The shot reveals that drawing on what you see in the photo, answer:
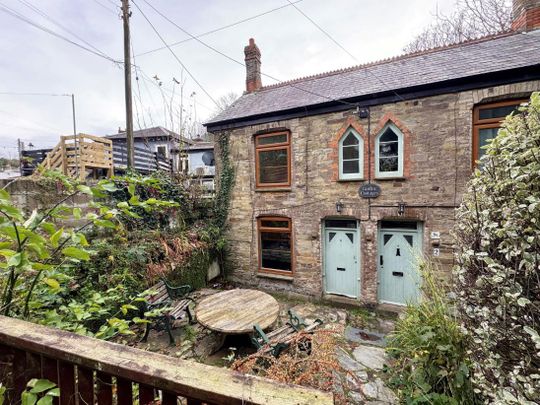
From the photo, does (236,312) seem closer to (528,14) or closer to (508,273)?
(508,273)

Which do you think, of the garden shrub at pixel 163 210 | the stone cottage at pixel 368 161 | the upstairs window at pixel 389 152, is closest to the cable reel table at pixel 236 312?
the stone cottage at pixel 368 161

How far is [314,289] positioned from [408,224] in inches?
126

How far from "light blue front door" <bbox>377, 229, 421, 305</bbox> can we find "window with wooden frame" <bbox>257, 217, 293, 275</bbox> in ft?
8.60

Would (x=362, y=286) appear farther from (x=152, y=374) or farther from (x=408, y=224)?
(x=152, y=374)

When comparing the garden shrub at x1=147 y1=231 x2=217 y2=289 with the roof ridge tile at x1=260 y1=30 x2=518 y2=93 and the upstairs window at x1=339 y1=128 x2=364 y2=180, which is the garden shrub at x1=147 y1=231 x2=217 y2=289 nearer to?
the upstairs window at x1=339 y1=128 x2=364 y2=180

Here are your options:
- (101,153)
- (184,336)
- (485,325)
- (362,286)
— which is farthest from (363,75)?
(101,153)

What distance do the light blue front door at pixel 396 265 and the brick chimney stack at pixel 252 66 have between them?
746cm

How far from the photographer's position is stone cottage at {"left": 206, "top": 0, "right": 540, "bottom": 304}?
560cm

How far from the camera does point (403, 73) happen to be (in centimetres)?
666

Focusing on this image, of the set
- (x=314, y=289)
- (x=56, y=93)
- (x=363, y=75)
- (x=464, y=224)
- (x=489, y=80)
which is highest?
(x=56, y=93)

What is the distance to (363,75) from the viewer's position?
754cm

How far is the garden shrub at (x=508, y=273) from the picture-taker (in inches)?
57.9

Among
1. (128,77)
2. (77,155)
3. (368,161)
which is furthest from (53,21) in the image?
(368,161)

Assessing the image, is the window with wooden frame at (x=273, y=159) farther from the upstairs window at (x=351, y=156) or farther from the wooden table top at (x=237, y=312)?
the wooden table top at (x=237, y=312)
